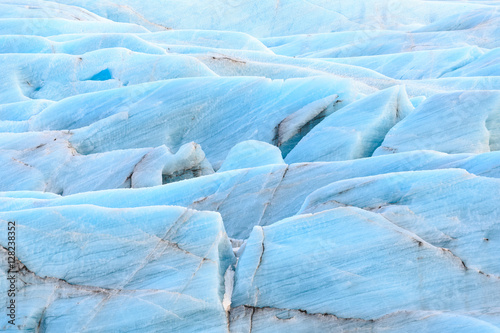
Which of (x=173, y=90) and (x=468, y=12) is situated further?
(x=468, y=12)

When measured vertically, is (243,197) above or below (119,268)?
below

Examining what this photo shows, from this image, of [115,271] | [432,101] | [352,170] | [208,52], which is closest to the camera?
[115,271]

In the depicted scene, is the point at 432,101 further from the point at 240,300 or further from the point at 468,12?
the point at 468,12

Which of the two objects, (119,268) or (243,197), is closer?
(119,268)

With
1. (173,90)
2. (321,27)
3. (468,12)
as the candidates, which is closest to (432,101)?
(173,90)

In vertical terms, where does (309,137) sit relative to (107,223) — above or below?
below

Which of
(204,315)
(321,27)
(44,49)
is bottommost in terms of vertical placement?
(321,27)

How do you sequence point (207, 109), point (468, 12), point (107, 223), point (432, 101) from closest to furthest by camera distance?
point (107, 223) → point (432, 101) → point (207, 109) → point (468, 12)
